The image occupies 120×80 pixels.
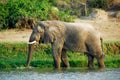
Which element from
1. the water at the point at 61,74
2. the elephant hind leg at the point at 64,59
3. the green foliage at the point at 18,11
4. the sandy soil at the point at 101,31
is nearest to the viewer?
the water at the point at 61,74

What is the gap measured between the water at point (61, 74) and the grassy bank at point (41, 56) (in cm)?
86

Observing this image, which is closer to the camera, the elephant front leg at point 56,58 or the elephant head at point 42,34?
the elephant front leg at point 56,58

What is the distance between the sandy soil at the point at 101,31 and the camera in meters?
25.5

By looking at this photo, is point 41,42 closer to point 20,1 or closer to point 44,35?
point 44,35

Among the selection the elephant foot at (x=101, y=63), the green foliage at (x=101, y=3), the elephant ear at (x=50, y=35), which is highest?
the green foliage at (x=101, y=3)

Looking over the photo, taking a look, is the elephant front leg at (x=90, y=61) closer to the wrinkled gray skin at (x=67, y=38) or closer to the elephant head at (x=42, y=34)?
the wrinkled gray skin at (x=67, y=38)

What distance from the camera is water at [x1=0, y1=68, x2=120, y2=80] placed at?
1984 centimetres

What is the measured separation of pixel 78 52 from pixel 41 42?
121cm

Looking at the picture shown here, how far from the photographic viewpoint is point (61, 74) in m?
20.6

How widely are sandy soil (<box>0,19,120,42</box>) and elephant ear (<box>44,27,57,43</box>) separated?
269 cm

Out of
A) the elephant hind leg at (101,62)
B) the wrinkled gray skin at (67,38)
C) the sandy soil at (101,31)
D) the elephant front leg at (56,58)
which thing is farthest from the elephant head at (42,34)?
the sandy soil at (101,31)

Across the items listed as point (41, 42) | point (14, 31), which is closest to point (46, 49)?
point (41, 42)

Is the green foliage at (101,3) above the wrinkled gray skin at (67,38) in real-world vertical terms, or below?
above

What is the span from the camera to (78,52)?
23.0 metres
